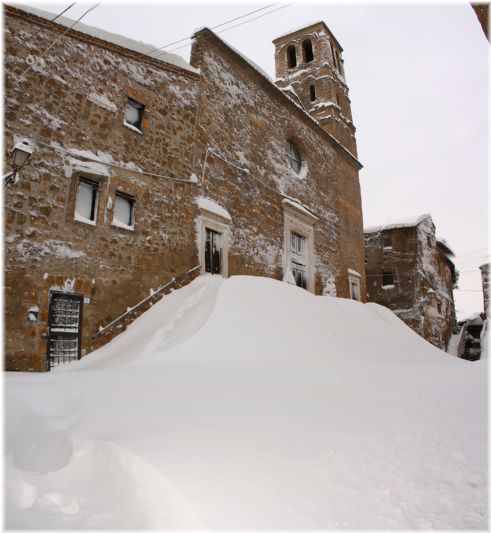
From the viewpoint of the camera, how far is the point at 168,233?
373 inches

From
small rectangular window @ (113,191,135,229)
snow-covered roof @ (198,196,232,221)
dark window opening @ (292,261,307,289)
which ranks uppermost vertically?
snow-covered roof @ (198,196,232,221)

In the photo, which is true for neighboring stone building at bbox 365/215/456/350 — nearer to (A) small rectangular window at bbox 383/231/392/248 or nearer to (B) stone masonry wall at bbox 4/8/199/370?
(A) small rectangular window at bbox 383/231/392/248

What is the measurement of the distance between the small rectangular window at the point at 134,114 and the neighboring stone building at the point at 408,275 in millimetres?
19521

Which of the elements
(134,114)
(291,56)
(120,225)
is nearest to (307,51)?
(291,56)

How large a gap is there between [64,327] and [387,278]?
21.8m

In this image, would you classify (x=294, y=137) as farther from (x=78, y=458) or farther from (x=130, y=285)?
(x=78, y=458)

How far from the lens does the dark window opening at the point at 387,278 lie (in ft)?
82.1

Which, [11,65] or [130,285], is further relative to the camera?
[130,285]

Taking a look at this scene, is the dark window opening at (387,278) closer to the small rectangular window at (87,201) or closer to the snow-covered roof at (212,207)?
the snow-covered roof at (212,207)

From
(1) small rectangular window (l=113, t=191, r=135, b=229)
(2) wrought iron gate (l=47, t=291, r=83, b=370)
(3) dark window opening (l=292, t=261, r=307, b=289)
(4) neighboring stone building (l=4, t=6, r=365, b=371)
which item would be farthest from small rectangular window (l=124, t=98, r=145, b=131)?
(3) dark window opening (l=292, t=261, r=307, b=289)

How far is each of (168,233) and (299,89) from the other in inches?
582

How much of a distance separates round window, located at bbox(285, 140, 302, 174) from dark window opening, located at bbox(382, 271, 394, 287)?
496 inches

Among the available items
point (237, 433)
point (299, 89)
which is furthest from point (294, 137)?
point (237, 433)

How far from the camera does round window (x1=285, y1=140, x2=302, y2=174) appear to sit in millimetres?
15031
